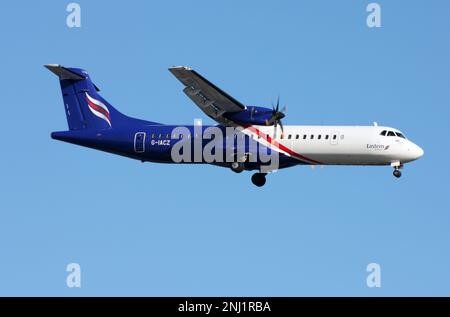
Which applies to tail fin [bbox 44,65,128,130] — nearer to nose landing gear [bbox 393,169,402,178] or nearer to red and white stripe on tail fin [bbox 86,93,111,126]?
red and white stripe on tail fin [bbox 86,93,111,126]

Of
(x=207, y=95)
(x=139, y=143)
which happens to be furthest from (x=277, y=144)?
(x=139, y=143)

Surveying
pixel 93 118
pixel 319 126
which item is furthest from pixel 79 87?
pixel 319 126

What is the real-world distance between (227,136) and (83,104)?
666 cm

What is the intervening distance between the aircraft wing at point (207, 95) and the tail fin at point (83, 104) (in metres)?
4.23

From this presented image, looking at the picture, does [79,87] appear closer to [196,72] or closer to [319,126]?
[196,72]

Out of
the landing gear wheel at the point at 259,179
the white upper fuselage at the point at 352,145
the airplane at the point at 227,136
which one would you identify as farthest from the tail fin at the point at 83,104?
the white upper fuselage at the point at 352,145

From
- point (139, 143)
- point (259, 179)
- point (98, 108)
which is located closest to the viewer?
point (139, 143)

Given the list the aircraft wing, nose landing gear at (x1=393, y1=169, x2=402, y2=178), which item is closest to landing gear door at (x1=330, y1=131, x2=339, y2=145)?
nose landing gear at (x1=393, y1=169, x2=402, y2=178)

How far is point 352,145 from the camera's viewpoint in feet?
128

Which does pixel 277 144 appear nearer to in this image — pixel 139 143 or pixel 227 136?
pixel 227 136

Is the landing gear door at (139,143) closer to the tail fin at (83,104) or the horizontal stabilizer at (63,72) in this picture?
the tail fin at (83,104)

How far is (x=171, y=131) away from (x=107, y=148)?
9.58 feet

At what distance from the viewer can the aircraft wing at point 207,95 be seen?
1495 inches

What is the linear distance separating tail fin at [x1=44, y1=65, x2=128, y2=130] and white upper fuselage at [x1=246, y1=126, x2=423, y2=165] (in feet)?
25.3
